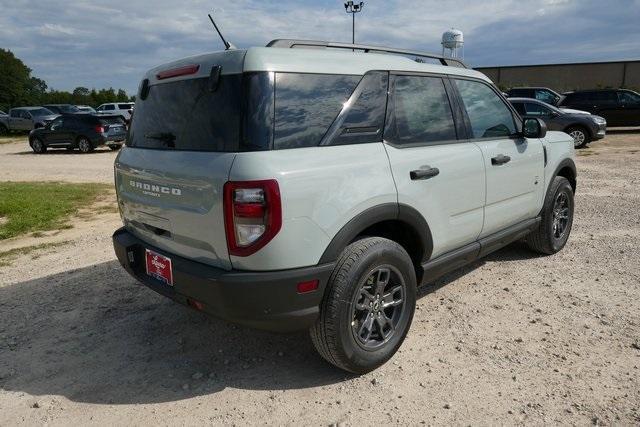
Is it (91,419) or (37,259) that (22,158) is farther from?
(91,419)

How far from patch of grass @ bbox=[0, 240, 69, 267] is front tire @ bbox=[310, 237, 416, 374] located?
166 inches

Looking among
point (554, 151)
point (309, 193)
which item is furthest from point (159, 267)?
point (554, 151)

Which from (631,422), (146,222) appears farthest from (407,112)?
(631,422)

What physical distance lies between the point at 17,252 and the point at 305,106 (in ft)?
→ 15.4

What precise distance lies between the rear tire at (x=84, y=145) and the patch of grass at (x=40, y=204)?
8.34 meters

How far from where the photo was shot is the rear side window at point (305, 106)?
253cm

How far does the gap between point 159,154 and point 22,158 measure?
17412mm

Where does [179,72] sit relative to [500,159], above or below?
above

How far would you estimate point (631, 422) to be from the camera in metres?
2.48

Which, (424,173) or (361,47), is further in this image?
(361,47)

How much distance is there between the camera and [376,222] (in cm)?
284

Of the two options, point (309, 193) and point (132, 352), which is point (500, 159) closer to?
point (309, 193)

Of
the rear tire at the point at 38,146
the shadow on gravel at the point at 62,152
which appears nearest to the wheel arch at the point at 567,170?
the shadow on gravel at the point at 62,152

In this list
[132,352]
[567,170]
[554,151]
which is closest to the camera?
[132,352]
